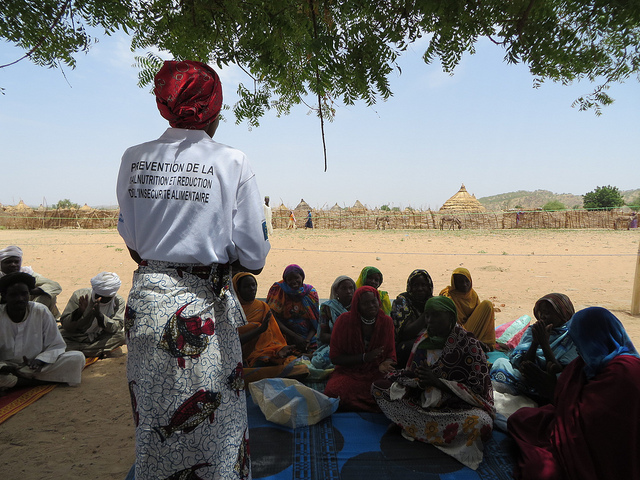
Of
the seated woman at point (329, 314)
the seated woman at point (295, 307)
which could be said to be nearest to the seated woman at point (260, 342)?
the seated woman at point (329, 314)

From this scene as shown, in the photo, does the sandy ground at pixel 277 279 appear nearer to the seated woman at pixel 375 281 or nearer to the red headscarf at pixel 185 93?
the seated woman at pixel 375 281

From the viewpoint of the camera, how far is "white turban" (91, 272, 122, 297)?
548cm

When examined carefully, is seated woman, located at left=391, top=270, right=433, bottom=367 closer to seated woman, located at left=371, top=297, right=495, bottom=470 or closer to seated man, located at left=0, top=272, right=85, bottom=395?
seated woman, located at left=371, top=297, right=495, bottom=470

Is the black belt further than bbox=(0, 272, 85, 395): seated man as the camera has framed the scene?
No

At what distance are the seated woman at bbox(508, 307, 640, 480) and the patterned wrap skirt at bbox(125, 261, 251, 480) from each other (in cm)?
208

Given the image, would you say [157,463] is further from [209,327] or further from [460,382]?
[460,382]

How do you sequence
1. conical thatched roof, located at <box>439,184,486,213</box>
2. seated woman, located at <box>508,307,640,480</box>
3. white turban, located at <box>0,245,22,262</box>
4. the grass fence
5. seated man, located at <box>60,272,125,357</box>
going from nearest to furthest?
1. seated woman, located at <box>508,307,640,480</box>
2. seated man, located at <box>60,272,125,357</box>
3. white turban, located at <box>0,245,22,262</box>
4. the grass fence
5. conical thatched roof, located at <box>439,184,486,213</box>

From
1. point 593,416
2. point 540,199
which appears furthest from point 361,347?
point 540,199

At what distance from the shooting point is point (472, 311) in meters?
5.18

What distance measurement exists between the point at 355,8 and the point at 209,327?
1801 millimetres

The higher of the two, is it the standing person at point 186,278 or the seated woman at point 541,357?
the standing person at point 186,278

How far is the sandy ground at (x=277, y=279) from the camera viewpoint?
328 cm

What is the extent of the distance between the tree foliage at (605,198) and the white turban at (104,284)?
44453 millimetres

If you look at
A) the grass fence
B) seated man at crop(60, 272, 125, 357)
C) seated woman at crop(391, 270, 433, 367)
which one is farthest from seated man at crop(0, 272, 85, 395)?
the grass fence
